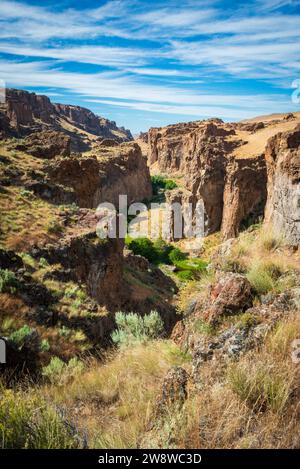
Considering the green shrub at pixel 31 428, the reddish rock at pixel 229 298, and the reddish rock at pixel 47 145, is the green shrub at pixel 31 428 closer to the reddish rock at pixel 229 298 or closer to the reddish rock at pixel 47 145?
the reddish rock at pixel 229 298

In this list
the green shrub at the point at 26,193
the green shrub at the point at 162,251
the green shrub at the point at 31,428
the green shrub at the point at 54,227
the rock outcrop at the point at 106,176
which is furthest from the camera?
the green shrub at the point at 162,251

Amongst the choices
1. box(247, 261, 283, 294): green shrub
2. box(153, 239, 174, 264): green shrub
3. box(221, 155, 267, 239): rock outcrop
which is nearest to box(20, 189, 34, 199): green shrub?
box(247, 261, 283, 294): green shrub

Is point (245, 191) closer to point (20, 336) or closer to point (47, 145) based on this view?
point (47, 145)

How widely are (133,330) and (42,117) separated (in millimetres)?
122381

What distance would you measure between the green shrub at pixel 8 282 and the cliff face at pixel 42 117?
223 ft

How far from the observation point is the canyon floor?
3.30m

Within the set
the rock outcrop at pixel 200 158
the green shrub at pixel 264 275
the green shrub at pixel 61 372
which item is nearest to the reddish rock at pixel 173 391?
the green shrub at pixel 264 275

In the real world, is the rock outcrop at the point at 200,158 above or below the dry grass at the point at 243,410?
above

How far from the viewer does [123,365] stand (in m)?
5.77

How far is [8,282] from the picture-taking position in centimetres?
1193

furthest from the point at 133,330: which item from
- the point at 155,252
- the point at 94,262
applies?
the point at 155,252

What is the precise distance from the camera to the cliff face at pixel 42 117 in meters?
86.3

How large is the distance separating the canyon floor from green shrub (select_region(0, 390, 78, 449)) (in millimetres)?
12
